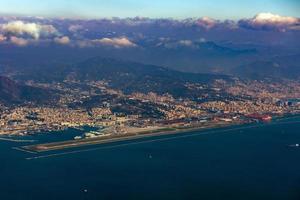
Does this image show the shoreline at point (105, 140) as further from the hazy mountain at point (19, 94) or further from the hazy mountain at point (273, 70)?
the hazy mountain at point (273, 70)

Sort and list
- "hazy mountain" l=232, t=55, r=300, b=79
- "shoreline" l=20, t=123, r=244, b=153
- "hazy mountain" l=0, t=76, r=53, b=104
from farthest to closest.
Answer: "hazy mountain" l=232, t=55, r=300, b=79
"hazy mountain" l=0, t=76, r=53, b=104
"shoreline" l=20, t=123, r=244, b=153

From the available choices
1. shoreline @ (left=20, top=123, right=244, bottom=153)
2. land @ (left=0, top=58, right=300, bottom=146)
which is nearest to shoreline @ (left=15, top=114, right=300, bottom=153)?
shoreline @ (left=20, top=123, right=244, bottom=153)

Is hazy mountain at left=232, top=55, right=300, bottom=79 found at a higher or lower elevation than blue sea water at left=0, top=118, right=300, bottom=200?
lower

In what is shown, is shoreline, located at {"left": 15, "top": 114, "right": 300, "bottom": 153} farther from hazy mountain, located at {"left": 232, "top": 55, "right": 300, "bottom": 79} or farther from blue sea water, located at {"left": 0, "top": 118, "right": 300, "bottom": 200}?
hazy mountain, located at {"left": 232, "top": 55, "right": 300, "bottom": 79}

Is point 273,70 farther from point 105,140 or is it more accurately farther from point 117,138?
point 105,140

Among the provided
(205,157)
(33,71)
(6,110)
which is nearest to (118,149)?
(205,157)

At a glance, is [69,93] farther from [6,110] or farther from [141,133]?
[141,133]

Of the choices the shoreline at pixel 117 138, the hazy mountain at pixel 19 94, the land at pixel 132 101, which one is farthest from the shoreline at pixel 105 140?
the hazy mountain at pixel 19 94

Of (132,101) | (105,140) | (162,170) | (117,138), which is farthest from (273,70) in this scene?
(162,170)
